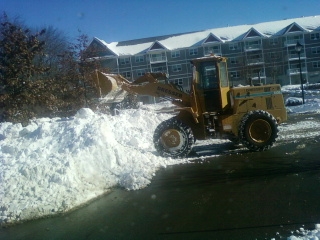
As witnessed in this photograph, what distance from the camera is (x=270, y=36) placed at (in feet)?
192

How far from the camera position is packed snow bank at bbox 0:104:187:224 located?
7137 mm

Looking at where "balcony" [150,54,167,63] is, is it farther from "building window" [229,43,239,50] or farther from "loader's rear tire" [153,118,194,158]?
"loader's rear tire" [153,118,194,158]

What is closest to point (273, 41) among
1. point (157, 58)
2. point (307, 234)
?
point (157, 58)

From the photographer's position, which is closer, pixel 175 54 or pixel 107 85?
pixel 107 85

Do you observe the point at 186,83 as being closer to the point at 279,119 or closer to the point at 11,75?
the point at 11,75

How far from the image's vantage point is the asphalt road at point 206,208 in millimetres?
5461

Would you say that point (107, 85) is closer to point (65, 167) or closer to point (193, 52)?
point (65, 167)

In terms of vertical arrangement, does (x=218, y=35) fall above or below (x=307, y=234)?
above

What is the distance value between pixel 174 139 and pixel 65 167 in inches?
154

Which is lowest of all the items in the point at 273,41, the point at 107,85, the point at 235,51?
the point at 107,85

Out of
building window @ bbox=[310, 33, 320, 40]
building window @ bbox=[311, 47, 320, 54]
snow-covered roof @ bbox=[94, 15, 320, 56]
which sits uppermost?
snow-covered roof @ bbox=[94, 15, 320, 56]

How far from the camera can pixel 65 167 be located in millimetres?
8188

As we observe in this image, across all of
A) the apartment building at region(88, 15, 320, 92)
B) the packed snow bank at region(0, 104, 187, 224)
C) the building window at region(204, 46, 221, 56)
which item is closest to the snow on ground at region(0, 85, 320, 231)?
the packed snow bank at region(0, 104, 187, 224)

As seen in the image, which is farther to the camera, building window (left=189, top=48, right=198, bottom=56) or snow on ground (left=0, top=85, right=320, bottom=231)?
building window (left=189, top=48, right=198, bottom=56)
